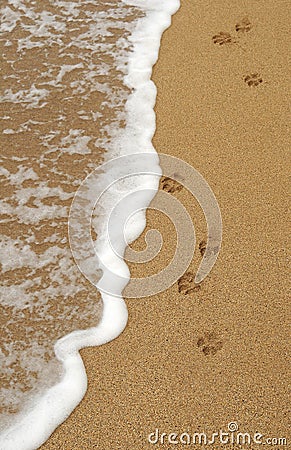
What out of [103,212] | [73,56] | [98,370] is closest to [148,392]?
[98,370]

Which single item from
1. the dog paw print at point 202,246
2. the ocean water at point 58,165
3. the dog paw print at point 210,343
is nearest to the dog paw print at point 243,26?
the ocean water at point 58,165

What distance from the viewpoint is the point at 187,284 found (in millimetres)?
2668

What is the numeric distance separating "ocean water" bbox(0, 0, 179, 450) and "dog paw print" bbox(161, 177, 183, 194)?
2.7 inches

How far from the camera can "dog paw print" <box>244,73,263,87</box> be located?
11.9ft

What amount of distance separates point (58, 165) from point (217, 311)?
1373 mm

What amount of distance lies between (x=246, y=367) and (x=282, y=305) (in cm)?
36

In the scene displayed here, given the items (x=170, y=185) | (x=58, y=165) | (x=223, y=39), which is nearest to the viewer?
(x=170, y=185)

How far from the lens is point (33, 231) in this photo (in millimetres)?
2994

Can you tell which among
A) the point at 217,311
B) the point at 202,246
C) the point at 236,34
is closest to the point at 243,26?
the point at 236,34

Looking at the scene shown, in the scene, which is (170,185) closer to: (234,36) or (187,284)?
(187,284)

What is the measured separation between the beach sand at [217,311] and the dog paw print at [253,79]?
1 cm

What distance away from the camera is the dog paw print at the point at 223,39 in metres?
3.96

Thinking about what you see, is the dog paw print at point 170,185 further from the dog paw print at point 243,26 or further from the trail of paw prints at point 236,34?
the dog paw print at point 243,26

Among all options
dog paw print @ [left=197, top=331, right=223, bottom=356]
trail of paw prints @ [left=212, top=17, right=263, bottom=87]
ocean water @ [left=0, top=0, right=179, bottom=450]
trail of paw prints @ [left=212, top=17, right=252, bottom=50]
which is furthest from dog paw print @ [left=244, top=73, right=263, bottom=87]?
dog paw print @ [left=197, top=331, right=223, bottom=356]
